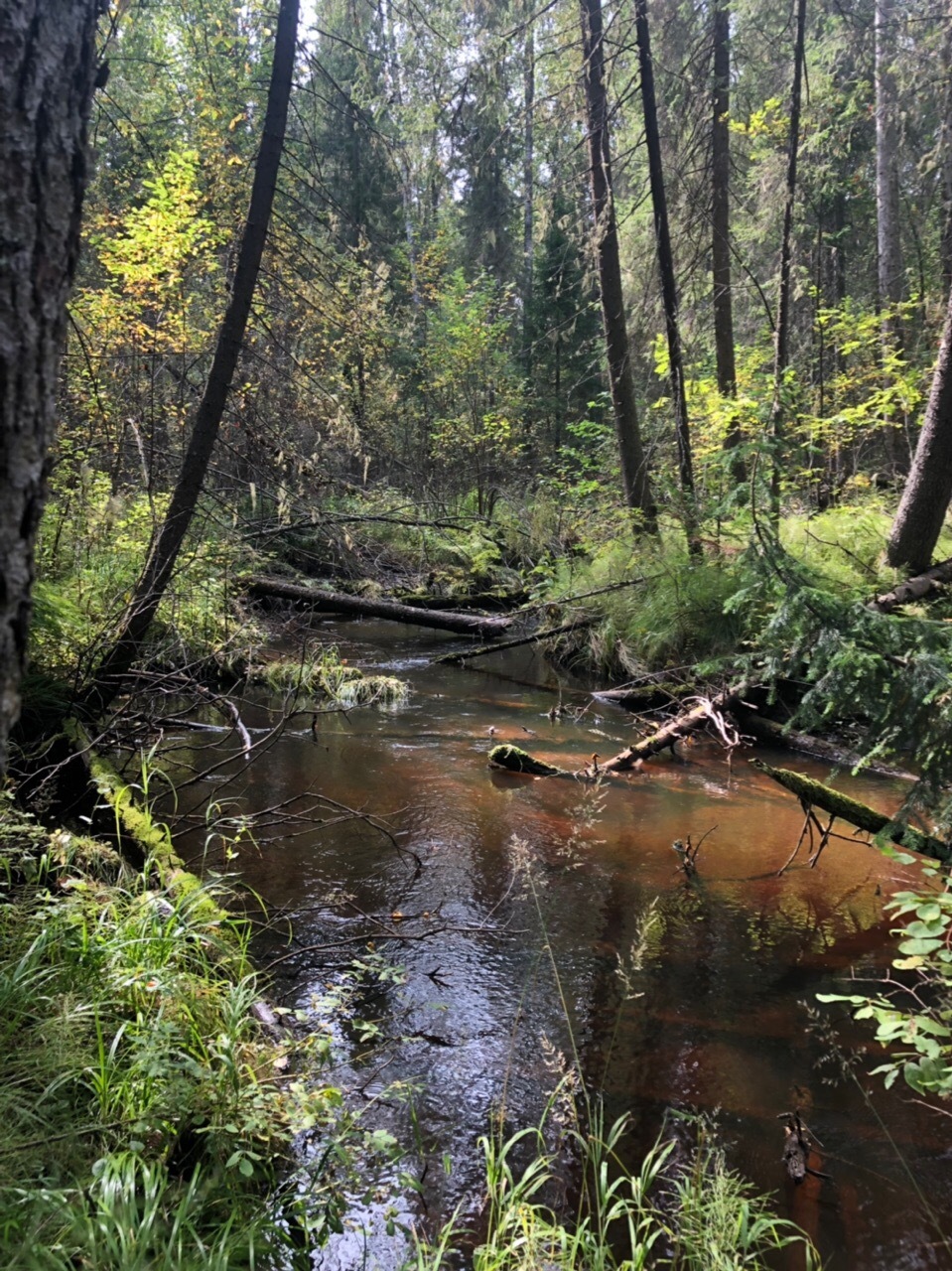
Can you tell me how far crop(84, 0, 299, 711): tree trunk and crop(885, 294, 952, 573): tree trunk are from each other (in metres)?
5.99

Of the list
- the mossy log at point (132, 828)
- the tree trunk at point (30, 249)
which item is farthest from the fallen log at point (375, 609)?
the tree trunk at point (30, 249)

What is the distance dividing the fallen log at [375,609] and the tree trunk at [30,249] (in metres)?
8.13

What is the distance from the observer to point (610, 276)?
1133 cm

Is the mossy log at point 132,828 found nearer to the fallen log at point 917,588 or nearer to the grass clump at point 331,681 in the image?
the grass clump at point 331,681

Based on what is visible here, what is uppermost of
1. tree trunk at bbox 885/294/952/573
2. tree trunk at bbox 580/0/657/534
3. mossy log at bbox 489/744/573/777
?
tree trunk at bbox 580/0/657/534

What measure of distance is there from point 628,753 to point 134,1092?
5492mm

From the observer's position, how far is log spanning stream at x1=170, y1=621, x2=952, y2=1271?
286 cm

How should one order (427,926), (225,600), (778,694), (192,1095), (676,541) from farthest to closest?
(676,541)
(778,694)
(225,600)
(427,926)
(192,1095)

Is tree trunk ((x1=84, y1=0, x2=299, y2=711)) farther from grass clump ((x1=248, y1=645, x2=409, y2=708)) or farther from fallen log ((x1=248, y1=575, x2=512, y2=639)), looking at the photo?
fallen log ((x1=248, y1=575, x2=512, y2=639))

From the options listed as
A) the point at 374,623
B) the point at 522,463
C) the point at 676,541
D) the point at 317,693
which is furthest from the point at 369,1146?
the point at 522,463

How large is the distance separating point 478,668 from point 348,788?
5.30m

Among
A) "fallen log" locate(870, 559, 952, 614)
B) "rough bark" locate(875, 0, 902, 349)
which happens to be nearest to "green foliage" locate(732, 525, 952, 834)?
"fallen log" locate(870, 559, 952, 614)

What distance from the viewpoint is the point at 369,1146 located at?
278cm

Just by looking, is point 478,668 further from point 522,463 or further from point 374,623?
point 522,463
